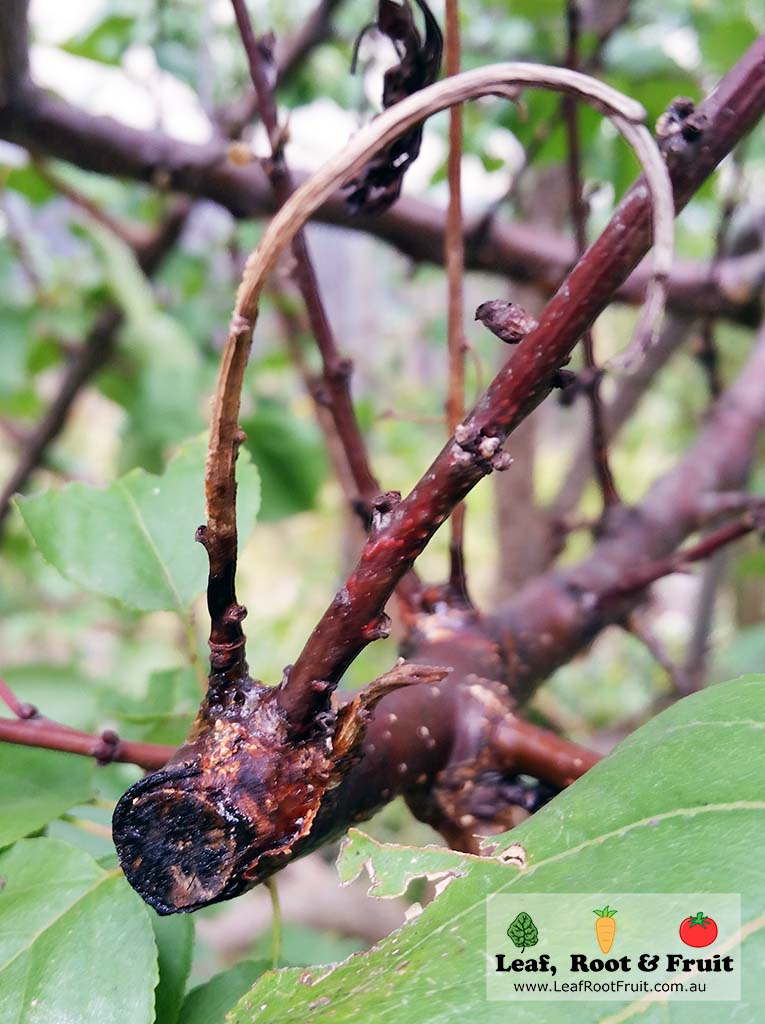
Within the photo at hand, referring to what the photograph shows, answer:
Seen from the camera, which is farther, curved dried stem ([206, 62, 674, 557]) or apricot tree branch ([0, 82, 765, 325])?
apricot tree branch ([0, 82, 765, 325])

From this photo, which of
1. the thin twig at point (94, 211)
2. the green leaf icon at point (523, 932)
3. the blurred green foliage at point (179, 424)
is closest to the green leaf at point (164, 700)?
the blurred green foliage at point (179, 424)

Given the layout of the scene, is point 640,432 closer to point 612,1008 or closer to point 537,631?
point 537,631

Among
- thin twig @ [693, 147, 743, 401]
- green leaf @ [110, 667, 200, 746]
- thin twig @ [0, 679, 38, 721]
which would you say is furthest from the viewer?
thin twig @ [693, 147, 743, 401]

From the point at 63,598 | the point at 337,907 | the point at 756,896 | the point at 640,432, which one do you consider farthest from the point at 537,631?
the point at 640,432

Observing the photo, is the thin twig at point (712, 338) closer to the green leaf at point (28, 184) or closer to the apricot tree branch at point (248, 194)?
the apricot tree branch at point (248, 194)

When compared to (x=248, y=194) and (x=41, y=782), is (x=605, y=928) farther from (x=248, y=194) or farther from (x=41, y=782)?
(x=248, y=194)

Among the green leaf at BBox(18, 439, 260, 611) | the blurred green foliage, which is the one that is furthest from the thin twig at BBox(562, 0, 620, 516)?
the green leaf at BBox(18, 439, 260, 611)

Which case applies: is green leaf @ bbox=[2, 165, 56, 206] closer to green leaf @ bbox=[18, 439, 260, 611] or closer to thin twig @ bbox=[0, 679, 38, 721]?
green leaf @ bbox=[18, 439, 260, 611]
